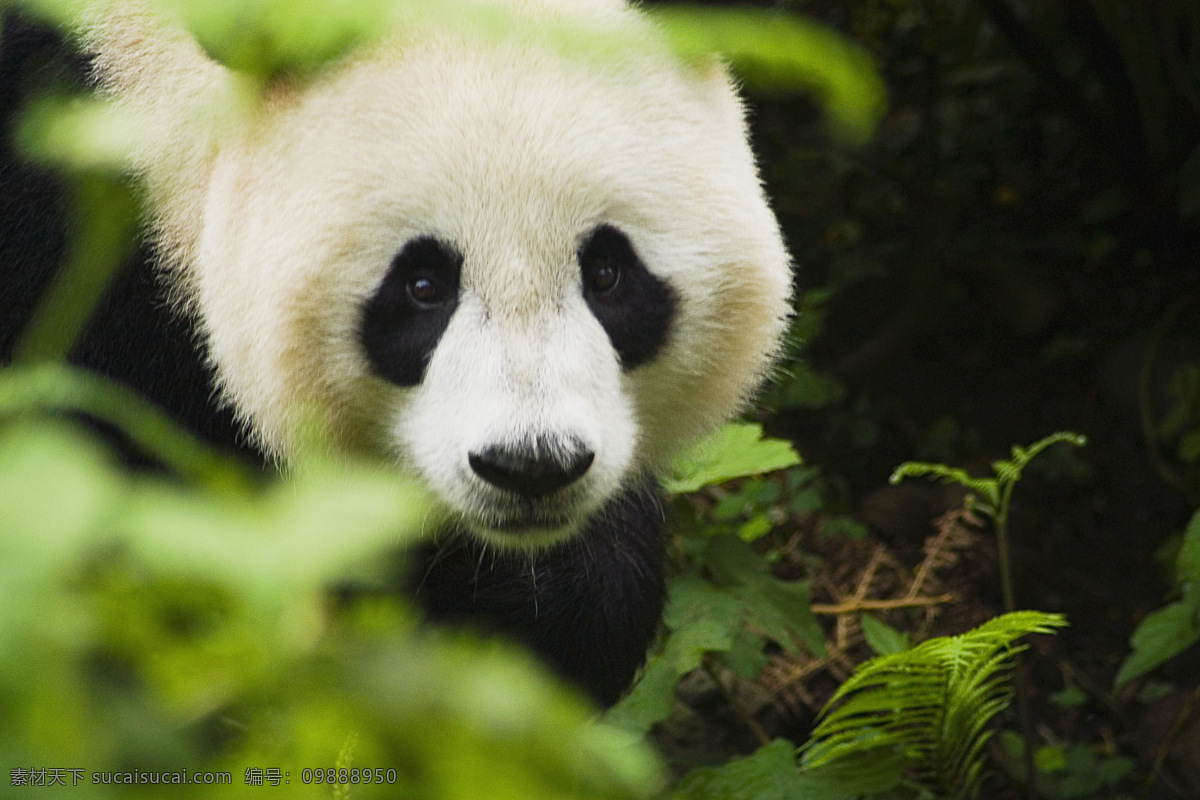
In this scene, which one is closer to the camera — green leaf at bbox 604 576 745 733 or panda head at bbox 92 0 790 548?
panda head at bbox 92 0 790 548

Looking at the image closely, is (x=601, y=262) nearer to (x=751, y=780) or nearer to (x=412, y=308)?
(x=412, y=308)

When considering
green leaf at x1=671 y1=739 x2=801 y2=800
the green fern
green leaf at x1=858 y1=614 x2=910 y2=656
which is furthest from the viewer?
green leaf at x1=858 y1=614 x2=910 y2=656

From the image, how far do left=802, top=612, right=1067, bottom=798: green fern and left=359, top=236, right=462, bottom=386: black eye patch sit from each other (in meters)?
0.94

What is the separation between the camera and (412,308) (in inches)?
78.9

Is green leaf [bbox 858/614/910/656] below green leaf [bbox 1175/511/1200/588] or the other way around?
below

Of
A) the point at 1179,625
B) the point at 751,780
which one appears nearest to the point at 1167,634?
the point at 1179,625

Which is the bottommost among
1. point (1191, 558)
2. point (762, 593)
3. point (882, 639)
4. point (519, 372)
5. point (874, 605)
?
point (874, 605)

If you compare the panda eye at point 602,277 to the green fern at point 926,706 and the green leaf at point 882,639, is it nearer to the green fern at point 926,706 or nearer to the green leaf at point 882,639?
the green fern at point 926,706

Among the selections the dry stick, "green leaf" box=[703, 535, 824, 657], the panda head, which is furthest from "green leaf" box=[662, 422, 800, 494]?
the dry stick

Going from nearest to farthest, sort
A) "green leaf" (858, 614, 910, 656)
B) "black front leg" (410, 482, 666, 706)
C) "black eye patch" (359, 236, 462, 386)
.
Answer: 1. "black eye patch" (359, 236, 462, 386)
2. "black front leg" (410, 482, 666, 706)
3. "green leaf" (858, 614, 910, 656)

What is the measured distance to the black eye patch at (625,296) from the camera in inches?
80.1

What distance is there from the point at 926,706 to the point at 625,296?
0.98 metres

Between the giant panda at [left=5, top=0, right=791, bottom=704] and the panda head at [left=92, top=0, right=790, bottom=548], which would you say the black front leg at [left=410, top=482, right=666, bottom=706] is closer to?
the giant panda at [left=5, top=0, right=791, bottom=704]

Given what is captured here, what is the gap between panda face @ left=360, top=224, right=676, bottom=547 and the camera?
1.83m
